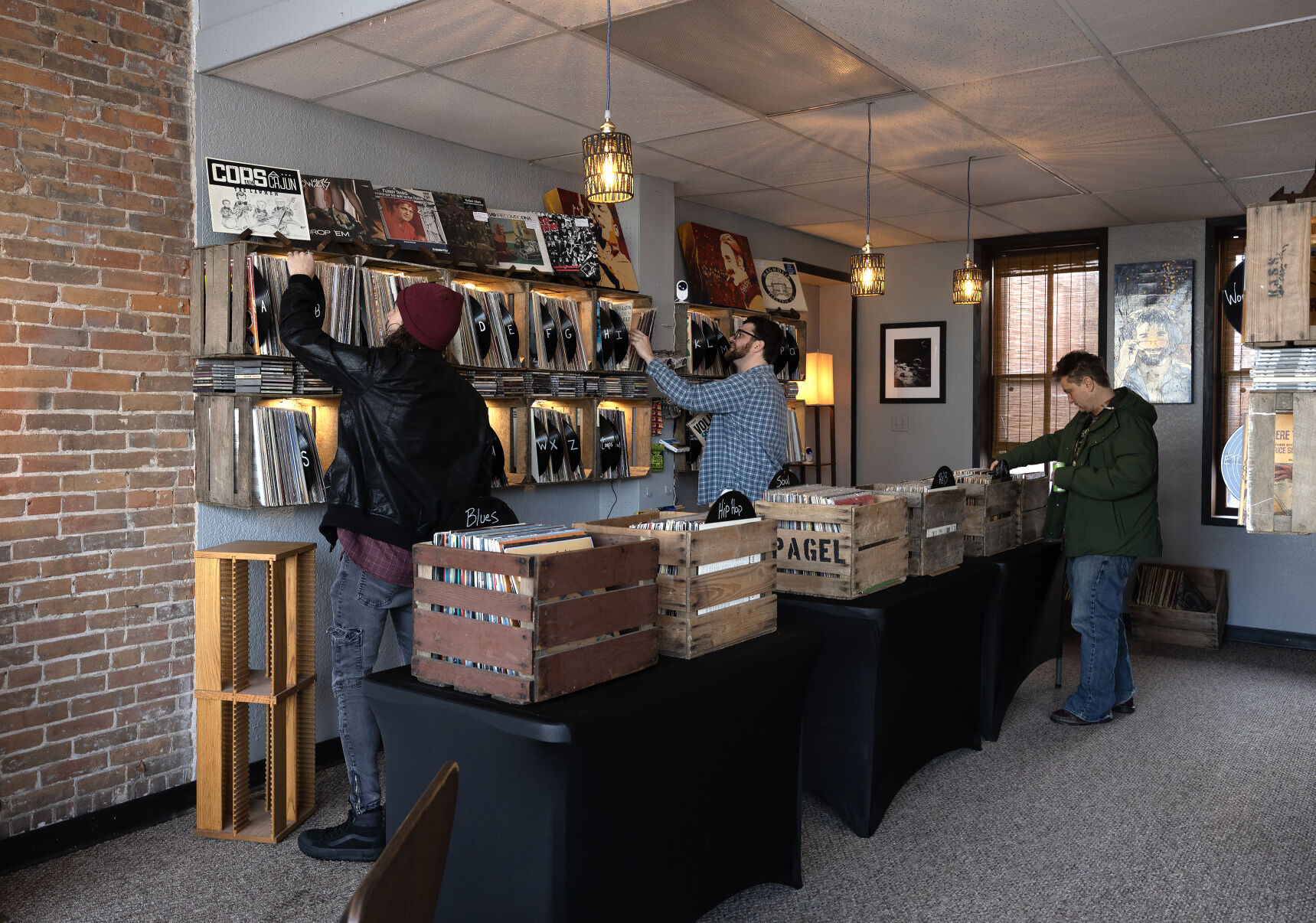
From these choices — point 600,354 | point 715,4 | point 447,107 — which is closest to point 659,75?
point 715,4

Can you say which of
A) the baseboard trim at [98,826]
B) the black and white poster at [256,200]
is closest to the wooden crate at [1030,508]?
the black and white poster at [256,200]

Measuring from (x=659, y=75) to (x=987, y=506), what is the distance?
2216 mm

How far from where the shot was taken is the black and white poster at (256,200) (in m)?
3.60

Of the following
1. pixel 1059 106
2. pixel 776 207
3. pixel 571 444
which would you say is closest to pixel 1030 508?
pixel 1059 106

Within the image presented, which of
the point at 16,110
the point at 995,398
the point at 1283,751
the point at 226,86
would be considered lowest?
the point at 1283,751

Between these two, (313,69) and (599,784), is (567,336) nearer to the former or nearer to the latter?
(313,69)

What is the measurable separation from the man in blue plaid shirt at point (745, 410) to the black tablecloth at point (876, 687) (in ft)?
3.07

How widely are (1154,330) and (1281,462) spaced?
558 centimetres

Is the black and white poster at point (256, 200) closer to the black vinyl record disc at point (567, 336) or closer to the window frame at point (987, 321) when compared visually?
the black vinyl record disc at point (567, 336)

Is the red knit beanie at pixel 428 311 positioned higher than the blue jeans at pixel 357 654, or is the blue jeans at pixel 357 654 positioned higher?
the red knit beanie at pixel 428 311

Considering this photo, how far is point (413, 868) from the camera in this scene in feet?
3.46

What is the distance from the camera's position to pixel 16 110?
10.3 ft

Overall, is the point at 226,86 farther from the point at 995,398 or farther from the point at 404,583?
the point at 995,398

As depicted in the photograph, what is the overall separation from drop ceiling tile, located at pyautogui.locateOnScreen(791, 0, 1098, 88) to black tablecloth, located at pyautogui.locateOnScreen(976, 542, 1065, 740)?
195 cm
